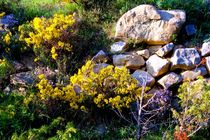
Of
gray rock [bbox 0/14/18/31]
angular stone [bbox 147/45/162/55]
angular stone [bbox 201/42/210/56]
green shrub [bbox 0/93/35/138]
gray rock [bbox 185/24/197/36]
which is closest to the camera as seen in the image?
green shrub [bbox 0/93/35/138]

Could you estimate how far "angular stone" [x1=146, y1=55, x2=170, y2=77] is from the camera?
7023mm

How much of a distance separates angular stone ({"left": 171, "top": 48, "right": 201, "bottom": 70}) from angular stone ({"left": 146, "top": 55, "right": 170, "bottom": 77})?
0.13 meters

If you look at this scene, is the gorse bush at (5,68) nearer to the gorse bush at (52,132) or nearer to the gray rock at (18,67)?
the gray rock at (18,67)

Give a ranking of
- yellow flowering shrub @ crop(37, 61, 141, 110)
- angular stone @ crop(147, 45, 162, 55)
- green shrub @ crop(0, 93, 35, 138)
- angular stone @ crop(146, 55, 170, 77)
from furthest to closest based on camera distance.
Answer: angular stone @ crop(147, 45, 162, 55) → angular stone @ crop(146, 55, 170, 77) → yellow flowering shrub @ crop(37, 61, 141, 110) → green shrub @ crop(0, 93, 35, 138)

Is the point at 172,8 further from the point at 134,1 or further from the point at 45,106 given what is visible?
the point at 45,106

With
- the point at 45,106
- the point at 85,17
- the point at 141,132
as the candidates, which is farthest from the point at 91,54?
the point at 141,132

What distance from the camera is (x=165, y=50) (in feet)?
23.8

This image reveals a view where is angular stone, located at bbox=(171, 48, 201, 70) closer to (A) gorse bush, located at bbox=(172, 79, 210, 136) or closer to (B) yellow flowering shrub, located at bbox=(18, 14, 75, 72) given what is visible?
(A) gorse bush, located at bbox=(172, 79, 210, 136)

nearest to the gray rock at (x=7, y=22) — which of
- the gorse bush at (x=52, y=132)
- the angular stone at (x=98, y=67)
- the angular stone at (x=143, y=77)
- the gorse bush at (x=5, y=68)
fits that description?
the gorse bush at (x=5, y=68)

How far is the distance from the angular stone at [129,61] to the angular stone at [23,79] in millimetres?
1481

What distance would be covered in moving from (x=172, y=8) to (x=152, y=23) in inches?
26.0

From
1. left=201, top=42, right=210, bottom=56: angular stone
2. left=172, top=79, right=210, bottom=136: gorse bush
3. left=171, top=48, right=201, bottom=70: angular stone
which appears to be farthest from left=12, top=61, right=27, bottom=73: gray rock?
left=201, top=42, right=210, bottom=56: angular stone

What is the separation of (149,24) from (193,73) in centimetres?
131

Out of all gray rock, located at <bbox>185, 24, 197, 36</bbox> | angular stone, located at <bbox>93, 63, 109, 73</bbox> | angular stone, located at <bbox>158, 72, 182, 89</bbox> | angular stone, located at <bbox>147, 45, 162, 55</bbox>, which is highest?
gray rock, located at <bbox>185, 24, 197, 36</bbox>
